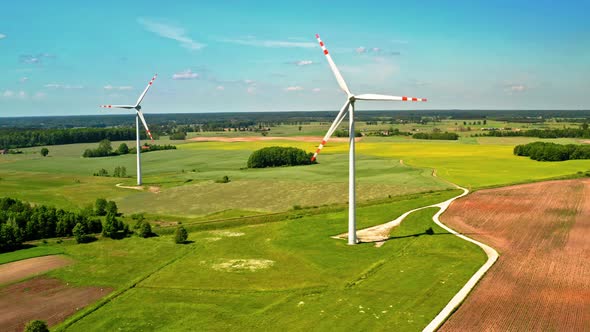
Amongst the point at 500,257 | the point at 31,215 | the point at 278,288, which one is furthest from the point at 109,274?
the point at 500,257

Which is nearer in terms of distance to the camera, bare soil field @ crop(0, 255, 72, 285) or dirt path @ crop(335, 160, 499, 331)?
dirt path @ crop(335, 160, 499, 331)

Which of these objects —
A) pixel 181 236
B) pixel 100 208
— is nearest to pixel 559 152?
pixel 181 236

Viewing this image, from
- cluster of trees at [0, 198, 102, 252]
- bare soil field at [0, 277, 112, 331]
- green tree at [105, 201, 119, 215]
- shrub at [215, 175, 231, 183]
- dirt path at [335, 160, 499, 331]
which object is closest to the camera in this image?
dirt path at [335, 160, 499, 331]

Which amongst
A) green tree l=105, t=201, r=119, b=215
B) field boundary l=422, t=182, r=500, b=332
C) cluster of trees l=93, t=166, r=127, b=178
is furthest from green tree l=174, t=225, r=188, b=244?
cluster of trees l=93, t=166, r=127, b=178

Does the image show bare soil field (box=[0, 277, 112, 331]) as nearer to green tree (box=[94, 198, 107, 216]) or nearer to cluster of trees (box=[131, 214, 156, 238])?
cluster of trees (box=[131, 214, 156, 238])

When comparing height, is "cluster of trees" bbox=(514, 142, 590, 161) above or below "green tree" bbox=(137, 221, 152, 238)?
above

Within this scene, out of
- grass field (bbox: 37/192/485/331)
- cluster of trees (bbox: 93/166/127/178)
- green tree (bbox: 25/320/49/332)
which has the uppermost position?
cluster of trees (bbox: 93/166/127/178)

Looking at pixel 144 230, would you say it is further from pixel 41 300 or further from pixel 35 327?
pixel 35 327
